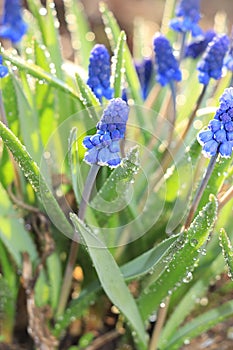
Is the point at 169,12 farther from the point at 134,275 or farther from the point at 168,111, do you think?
the point at 134,275

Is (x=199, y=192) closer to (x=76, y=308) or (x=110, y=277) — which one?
(x=110, y=277)

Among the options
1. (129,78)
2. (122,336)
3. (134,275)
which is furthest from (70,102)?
(122,336)

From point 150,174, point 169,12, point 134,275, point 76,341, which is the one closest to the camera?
point 134,275

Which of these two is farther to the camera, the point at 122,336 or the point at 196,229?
the point at 122,336

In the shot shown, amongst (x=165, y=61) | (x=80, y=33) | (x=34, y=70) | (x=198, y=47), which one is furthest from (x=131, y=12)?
(x=34, y=70)

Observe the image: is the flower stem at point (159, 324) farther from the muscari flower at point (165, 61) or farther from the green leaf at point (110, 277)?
the muscari flower at point (165, 61)

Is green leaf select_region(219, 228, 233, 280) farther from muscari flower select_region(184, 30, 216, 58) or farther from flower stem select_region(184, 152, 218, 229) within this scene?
muscari flower select_region(184, 30, 216, 58)
